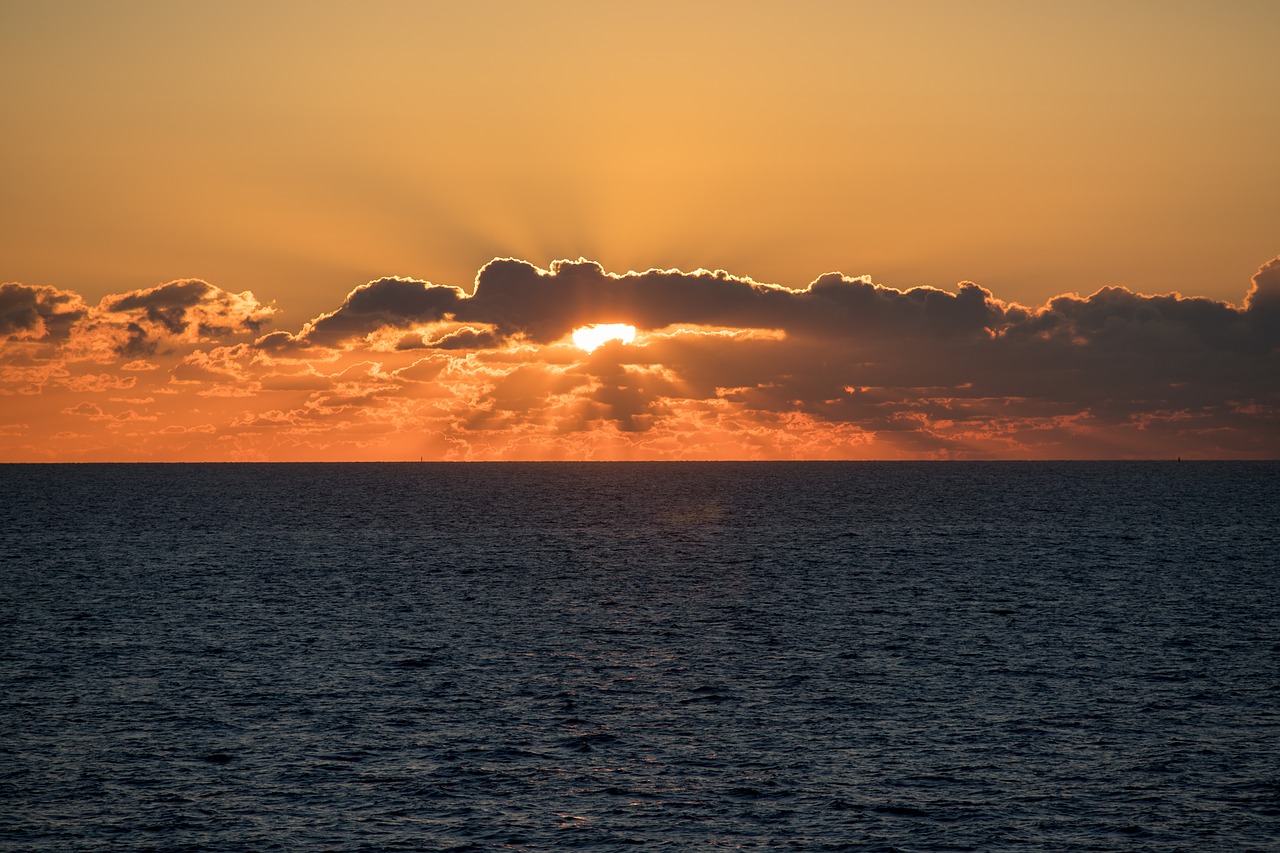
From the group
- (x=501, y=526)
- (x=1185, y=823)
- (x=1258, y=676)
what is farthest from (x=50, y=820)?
(x=501, y=526)

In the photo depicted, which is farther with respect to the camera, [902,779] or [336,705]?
[336,705]

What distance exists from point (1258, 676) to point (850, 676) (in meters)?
20.1

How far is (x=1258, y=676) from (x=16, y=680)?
60695 mm

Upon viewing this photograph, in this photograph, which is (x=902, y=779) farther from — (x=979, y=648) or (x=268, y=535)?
(x=268, y=535)

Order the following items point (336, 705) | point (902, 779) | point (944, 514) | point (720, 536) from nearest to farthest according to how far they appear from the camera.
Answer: point (902, 779), point (336, 705), point (720, 536), point (944, 514)

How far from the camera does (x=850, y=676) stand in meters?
58.6

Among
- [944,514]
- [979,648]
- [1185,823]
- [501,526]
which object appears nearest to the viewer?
[1185,823]

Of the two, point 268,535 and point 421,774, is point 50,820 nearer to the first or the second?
point 421,774

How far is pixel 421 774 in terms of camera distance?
42188 millimetres

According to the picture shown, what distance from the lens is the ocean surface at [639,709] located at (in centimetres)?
3725

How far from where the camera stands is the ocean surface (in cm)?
3725

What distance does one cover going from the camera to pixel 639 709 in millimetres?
51656

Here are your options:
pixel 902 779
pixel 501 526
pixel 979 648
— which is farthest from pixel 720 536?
pixel 902 779

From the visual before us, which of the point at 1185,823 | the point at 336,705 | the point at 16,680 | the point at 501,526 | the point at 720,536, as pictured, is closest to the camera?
the point at 1185,823
